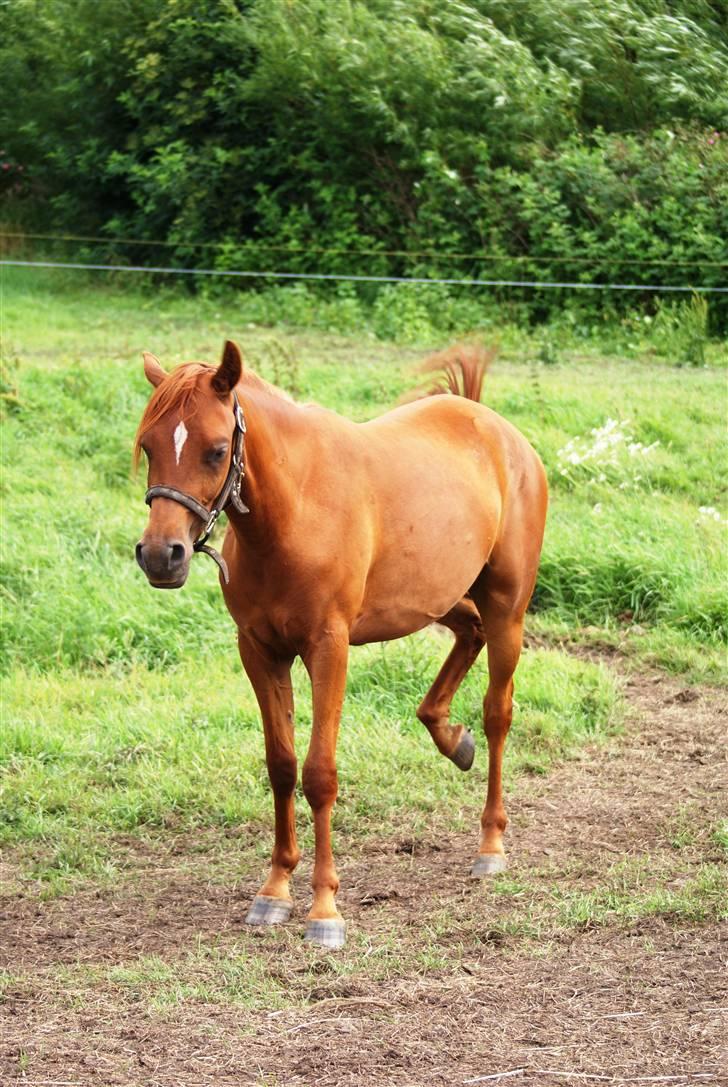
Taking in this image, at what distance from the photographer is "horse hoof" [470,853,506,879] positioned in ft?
16.7

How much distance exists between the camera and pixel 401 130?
14.3m

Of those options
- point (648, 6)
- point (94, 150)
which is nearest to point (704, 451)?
point (648, 6)

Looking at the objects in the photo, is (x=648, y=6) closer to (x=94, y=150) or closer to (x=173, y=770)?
(x=94, y=150)

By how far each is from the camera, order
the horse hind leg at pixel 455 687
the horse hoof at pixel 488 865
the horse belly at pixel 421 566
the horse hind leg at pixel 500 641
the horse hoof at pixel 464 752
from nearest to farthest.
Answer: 1. the horse belly at pixel 421 566
2. the horse hoof at pixel 488 865
3. the horse hind leg at pixel 500 641
4. the horse hind leg at pixel 455 687
5. the horse hoof at pixel 464 752

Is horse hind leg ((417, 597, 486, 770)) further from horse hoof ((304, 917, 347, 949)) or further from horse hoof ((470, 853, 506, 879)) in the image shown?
horse hoof ((304, 917, 347, 949))

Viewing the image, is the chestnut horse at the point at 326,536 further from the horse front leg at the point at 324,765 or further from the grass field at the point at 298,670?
the grass field at the point at 298,670

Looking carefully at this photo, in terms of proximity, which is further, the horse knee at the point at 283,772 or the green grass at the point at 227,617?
the green grass at the point at 227,617

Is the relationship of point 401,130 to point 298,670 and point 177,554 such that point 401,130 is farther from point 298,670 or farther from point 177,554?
point 177,554

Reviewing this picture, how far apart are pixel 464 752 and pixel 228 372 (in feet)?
7.28

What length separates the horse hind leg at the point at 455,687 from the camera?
18.1 ft

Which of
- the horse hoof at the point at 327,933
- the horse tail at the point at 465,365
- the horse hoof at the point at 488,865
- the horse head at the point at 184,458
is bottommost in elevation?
the horse hoof at the point at 488,865

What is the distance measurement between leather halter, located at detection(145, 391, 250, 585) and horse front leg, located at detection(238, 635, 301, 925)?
1.39 feet

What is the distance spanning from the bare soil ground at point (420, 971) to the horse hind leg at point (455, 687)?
1.13 ft

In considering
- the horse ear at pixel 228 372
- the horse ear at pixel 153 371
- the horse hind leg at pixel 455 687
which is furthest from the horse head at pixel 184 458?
the horse hind leg at pixel 455 687
